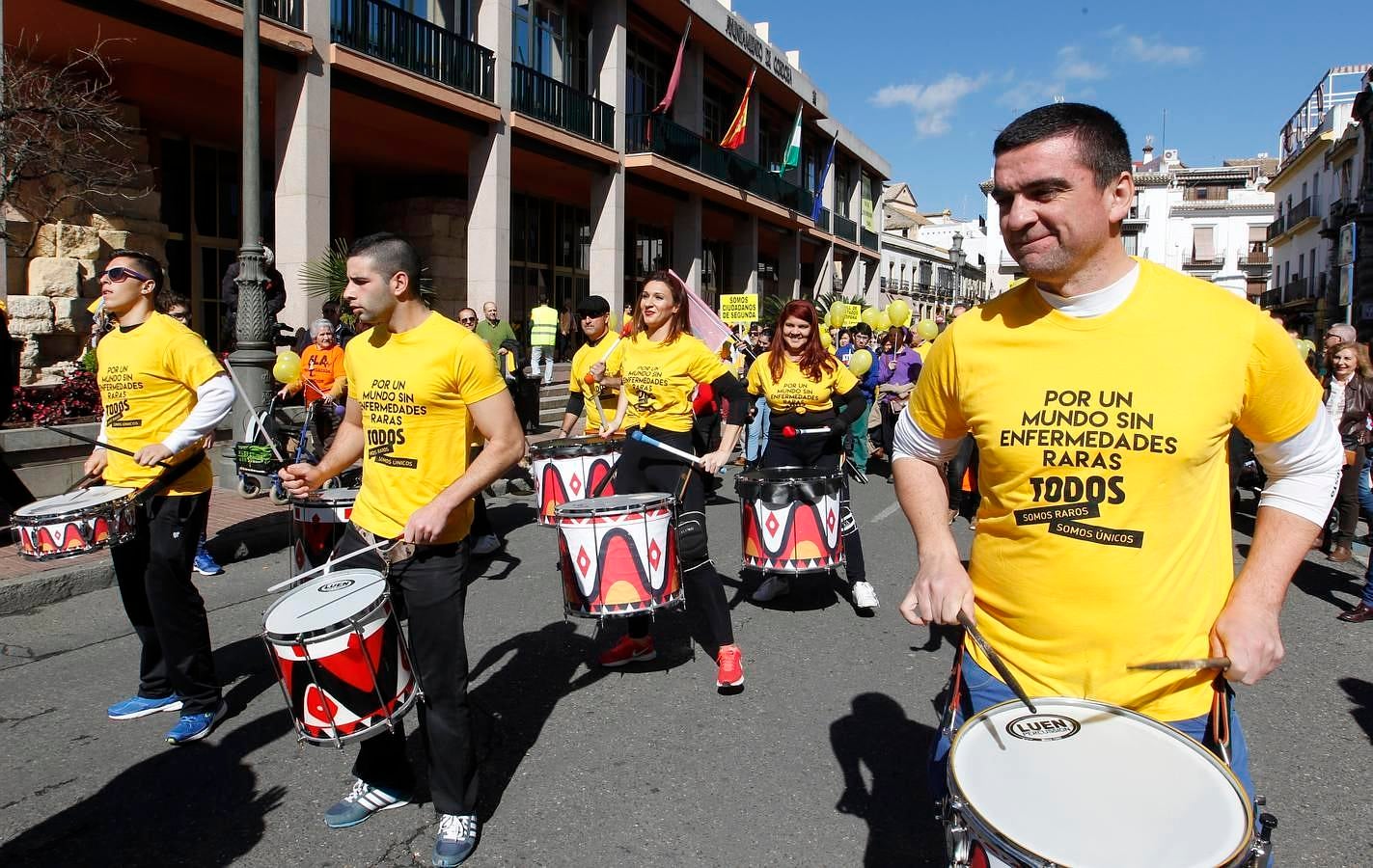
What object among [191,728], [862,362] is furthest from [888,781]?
[862,362]

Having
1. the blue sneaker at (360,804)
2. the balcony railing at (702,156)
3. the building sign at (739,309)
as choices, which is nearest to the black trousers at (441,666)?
the blue sneaker at (360,804)

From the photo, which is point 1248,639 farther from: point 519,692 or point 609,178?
point 609,178

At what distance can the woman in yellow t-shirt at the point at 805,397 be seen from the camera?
666 centimetres

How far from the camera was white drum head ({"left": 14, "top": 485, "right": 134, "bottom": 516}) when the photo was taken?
171 inches

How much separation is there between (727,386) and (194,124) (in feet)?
49.6

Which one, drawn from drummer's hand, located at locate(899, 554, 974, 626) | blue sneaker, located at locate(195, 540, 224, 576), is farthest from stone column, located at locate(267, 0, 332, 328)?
drummer's hand, located at locate(899, 554, 974, 626)

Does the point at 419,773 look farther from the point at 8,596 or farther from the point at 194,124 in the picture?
the point at 194,124

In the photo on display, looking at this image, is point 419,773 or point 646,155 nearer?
point 419,773

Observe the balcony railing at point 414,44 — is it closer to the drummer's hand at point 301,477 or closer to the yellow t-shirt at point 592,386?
the yellow t-shirt at point 592,386

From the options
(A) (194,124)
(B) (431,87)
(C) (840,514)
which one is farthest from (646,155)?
(C) (840,514)

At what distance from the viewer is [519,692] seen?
4902 millimetres

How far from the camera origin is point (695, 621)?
6.14 metres

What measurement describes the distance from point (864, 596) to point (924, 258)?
60598 mm

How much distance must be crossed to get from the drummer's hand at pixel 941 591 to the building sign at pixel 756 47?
2595cm
